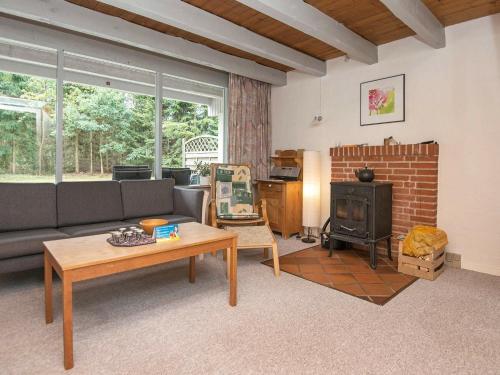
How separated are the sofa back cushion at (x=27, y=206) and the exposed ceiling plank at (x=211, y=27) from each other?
1.78 metres

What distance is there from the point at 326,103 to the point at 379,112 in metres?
0.82

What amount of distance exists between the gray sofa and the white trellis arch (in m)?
0.68

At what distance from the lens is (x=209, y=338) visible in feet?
6.38

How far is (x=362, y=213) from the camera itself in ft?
11.3

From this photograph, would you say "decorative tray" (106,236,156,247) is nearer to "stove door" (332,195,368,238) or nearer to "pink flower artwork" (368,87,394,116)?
"stove door" (332,195,368,238)

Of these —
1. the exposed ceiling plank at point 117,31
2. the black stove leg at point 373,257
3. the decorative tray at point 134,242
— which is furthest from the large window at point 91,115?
the black stove leg at point 373,257

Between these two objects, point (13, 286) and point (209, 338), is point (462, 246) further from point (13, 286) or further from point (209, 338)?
point (13, 286)

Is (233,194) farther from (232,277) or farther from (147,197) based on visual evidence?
(232,277)

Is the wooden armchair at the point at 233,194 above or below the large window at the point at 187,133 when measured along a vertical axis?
below

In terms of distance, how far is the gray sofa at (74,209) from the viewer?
261 centimetres

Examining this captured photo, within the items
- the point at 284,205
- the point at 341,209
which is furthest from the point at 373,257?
the point at 284,205

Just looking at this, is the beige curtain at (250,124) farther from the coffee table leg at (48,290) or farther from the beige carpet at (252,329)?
the coffee table leg at (48,290)

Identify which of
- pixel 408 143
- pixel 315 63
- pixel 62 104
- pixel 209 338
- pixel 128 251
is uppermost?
Answer: pixel 315 63

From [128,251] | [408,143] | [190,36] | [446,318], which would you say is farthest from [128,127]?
[446,318]
